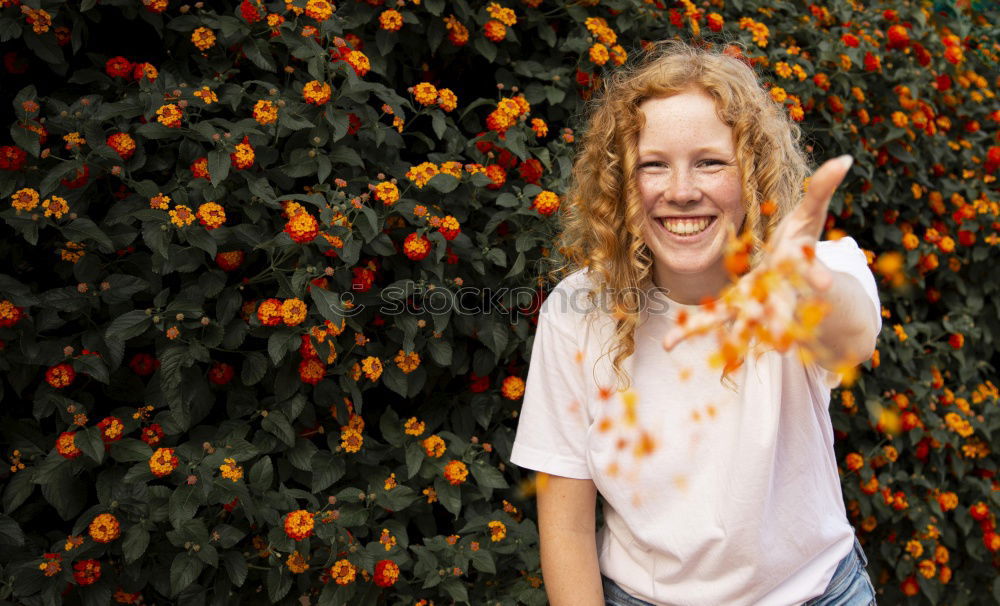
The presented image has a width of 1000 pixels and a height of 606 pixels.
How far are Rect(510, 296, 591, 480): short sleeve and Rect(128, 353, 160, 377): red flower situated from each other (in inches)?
28.1

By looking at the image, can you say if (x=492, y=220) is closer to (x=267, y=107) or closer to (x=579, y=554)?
(x=267, y=107)

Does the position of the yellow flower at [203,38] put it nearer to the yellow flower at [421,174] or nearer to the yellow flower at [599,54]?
the yellow flower at [421,174]

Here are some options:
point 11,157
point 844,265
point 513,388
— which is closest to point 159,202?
point 11,157

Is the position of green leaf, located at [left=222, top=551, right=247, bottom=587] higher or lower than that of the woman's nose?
lower

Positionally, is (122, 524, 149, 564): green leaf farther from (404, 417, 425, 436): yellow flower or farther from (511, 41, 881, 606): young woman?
(511, 41, 881, 606): young woman

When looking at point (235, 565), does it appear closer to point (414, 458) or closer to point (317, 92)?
point (414, 458)

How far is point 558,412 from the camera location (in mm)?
1325

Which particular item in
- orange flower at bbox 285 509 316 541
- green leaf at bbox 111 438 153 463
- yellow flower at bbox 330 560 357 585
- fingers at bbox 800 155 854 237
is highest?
fingers at bbox 800 155 854 237

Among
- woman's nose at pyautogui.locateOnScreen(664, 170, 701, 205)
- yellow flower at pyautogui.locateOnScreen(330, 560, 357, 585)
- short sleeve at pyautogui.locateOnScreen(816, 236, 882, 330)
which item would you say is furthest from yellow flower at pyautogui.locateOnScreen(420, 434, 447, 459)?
short sleeve at pyautogui.locateOnScreen(816, 236, 882, 330)

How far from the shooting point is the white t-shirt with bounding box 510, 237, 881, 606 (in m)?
1.18

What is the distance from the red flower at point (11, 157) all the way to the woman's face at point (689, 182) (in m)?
1.08

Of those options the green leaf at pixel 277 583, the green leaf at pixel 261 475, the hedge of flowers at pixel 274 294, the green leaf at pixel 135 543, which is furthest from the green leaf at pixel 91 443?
the green leaf at pixel 277 583

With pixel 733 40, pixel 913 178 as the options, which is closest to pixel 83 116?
pixel 733 40

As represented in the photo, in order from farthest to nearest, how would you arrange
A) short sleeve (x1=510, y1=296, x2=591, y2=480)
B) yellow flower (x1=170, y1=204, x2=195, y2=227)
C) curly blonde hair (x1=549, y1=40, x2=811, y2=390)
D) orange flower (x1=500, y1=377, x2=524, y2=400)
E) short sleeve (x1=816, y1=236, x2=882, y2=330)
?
orange flower (x1=500, y1=377, x2=524, y2=400), yellow flower (x1=170, y1=204, x2=195, y2=227), short sleeve (x1=510, y1=296, x2=591, y2=480), curly blonde hair (x1=549, y1=40, x2=811, y2=390), short sleeve (x1=816, y1=236, x2=882, y2=330)
